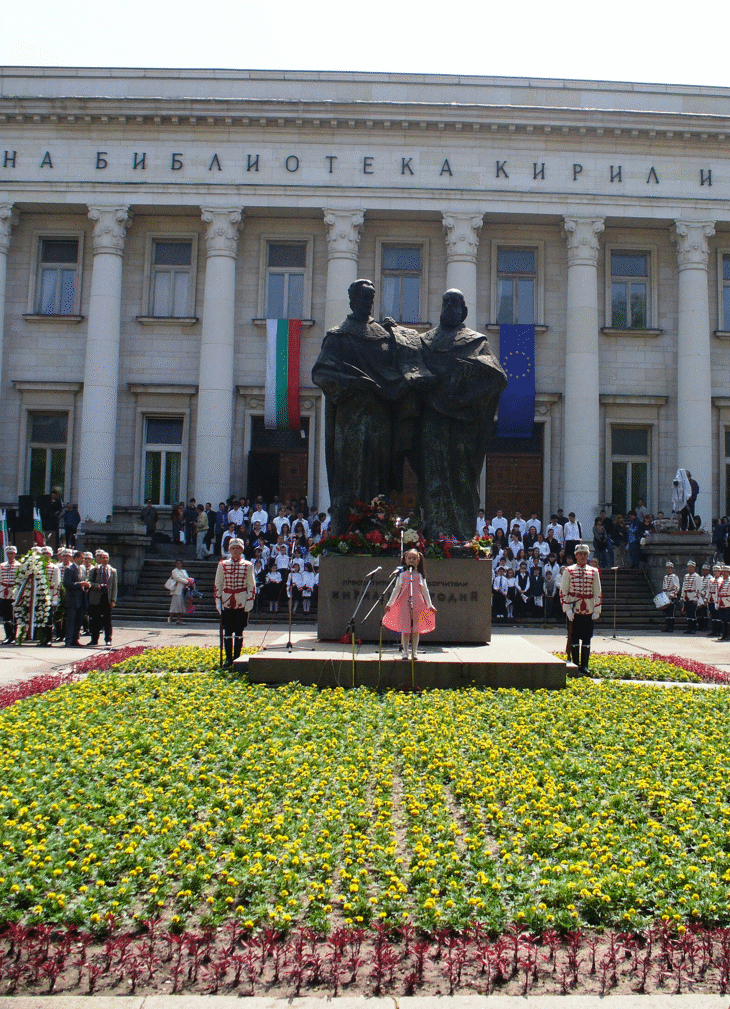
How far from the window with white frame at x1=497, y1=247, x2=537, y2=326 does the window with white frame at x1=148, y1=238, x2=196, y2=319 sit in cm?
1144

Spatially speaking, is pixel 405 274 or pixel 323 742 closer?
pixel 323 742

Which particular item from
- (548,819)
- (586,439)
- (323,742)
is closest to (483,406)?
(323,742)

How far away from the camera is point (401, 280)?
112 ft

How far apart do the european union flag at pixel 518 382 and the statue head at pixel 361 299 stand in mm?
18817

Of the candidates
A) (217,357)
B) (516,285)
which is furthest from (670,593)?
(217,357)

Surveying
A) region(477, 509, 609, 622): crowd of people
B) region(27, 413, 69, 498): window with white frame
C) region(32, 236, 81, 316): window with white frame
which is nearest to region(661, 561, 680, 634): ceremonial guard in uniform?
region(477, 509, 609, 622): crowd of people

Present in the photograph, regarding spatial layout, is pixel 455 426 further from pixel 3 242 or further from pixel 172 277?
pixel 3 242

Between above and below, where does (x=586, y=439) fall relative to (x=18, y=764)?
above

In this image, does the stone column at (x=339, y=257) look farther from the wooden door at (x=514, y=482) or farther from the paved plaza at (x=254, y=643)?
the paved plaza at (x=254, y=643)

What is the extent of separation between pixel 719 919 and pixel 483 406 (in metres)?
9.10

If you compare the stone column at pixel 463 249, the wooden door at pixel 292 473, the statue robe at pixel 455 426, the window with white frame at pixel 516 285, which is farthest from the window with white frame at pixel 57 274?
the statue robe at pixel 455 426

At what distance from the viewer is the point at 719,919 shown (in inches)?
175

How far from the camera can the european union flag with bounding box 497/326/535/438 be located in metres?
31.5

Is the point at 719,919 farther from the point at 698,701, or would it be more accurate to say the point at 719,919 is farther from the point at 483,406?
the point at 483,406
